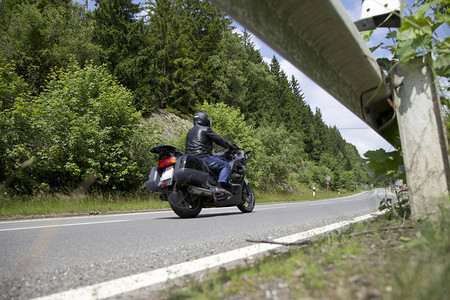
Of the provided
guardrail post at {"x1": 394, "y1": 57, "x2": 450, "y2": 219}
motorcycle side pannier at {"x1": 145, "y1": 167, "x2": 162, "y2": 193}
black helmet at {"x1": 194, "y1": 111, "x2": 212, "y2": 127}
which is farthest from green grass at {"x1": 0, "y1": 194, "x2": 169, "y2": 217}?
guardrail post at {"x1": 394, "y1": 57, "x2": 450, "y2": 219}

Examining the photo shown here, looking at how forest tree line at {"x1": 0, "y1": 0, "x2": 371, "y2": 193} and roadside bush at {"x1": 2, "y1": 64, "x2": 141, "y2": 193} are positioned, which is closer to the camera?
roadside bush at {"x1": 2, "y1": 64, "x2": 141, "y2": 193}

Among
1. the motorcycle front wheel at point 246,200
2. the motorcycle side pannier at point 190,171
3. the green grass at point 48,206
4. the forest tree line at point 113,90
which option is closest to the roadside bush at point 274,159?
the forest tree line at point 113,90

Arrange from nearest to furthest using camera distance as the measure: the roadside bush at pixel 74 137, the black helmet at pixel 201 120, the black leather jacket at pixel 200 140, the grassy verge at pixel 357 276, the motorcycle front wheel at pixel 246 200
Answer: the grassy verge at pixel 357 276 < the black leather jacket at pixel 200 140 < the black helmet at pixel 201 120 < the motorcycle front wheel at pixel 246 200 < the roadside bush at pixel 74 137

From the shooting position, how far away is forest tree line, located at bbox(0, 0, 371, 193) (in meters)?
13.2

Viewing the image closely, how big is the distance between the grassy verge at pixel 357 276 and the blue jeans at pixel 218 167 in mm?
4546

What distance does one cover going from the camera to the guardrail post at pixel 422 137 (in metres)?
2.16

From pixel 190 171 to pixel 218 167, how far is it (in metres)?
0.91

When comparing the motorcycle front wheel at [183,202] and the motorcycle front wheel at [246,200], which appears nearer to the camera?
the motorcycle front wheel at [183,202]

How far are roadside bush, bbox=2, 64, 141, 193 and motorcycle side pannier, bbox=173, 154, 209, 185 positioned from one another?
8507 mm

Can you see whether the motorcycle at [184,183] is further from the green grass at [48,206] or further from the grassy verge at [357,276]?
the grassy verge at [357,276]

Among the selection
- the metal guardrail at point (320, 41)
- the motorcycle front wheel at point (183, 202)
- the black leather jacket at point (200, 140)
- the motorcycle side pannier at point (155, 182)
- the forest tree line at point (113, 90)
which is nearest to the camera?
the metal guardrail at point (320, 41)

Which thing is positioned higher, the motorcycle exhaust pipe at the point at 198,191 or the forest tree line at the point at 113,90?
the forest tree line at the point at 113,90

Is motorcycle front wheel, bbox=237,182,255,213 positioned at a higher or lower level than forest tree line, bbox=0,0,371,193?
lower

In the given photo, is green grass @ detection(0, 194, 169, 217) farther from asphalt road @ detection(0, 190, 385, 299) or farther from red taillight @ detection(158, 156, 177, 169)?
asphalt road @ detection(0, 190, 385, 299)
